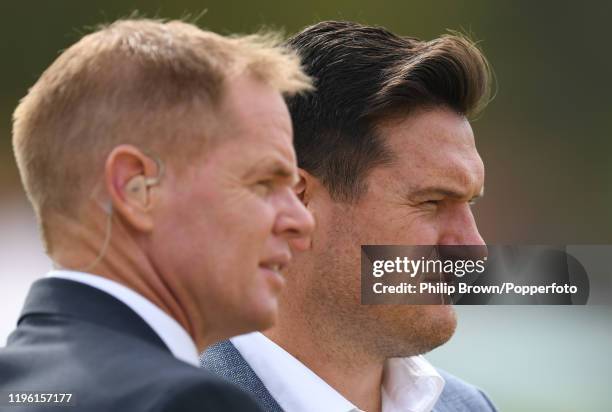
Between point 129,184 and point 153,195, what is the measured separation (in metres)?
0.03

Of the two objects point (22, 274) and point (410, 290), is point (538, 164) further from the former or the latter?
point (410, 290)

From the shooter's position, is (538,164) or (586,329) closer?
(586,329)

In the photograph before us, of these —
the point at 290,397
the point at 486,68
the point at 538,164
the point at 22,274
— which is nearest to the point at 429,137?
the point at 486,68

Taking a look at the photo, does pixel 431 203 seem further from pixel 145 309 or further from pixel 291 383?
pixel 145 309

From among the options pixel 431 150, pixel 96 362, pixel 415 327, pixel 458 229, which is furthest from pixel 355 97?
pixel 96 362

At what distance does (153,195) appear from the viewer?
1.10 metres

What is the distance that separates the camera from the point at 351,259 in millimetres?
1811

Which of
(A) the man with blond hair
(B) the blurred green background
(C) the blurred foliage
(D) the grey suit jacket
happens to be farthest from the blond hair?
(C) the blurred foliage

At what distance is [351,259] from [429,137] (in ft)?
0.77

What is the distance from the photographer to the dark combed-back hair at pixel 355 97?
1.85m

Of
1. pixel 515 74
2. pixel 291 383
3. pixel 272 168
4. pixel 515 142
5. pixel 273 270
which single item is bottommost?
pixel 291 383

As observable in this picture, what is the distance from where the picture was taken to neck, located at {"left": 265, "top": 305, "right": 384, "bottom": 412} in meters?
1.79

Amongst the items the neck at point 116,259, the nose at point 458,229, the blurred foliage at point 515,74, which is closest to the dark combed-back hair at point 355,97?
the nose at point 458,229

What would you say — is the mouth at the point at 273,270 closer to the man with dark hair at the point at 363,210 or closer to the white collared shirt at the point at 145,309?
the white collared shirt at the point at 145,309
